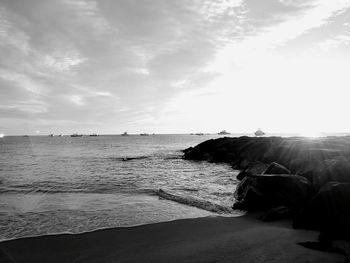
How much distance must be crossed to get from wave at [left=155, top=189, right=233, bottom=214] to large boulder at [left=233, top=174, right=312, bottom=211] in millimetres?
604

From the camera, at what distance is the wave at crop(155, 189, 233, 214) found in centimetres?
1107

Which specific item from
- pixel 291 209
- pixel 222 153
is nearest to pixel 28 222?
pixel 291 209

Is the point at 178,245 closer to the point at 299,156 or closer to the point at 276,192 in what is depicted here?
the point at 276,192

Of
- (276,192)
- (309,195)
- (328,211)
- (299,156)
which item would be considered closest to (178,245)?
(328,211)

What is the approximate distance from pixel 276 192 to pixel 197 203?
368 centimetres

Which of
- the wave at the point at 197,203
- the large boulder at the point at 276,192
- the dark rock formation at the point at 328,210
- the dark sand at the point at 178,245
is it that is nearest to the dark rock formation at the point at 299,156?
the large boulder at the point at 276,192

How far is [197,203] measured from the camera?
40.4 feet

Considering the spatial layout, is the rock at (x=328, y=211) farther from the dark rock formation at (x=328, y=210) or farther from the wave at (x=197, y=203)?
the wave at (x=197, y=203)

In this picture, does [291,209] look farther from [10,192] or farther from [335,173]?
[10,192]

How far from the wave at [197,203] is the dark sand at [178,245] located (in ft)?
6.79

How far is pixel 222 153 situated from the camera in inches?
1564

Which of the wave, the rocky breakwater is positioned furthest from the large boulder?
the wave

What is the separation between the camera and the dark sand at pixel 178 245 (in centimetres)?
604

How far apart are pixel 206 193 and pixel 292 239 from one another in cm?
836
